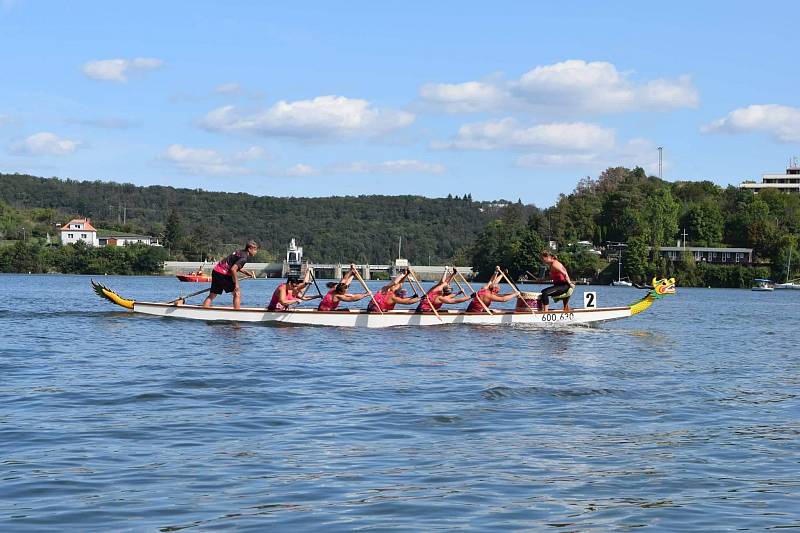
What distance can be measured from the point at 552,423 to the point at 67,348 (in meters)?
16.8

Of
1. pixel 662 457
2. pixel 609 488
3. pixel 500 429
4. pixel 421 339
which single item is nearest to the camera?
pixel 609 488

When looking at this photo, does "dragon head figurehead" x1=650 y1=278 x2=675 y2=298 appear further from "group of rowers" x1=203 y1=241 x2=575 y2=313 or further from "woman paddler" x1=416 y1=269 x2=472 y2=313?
"woman paddler" x1=416 y1=269 x2=472 y2=313

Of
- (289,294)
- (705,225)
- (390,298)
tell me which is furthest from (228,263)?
(705,225)

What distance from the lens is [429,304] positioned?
3591 cm

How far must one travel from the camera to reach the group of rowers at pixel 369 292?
35.0 m

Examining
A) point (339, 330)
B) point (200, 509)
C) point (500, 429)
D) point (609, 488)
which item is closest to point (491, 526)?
point (609, 488)

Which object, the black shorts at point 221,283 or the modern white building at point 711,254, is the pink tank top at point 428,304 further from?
the modern white building at point 711,254

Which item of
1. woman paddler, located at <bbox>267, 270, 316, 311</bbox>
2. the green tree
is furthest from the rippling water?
the green tree

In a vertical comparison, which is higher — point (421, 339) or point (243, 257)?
point (243, 257)

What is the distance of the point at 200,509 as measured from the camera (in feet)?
35.7

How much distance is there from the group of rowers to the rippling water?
6.48 m

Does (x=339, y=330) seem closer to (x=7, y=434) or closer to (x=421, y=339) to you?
(x=421, y=339)

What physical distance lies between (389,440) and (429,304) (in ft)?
69.3

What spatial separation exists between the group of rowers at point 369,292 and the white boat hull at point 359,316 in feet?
0.98
